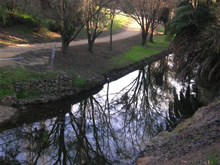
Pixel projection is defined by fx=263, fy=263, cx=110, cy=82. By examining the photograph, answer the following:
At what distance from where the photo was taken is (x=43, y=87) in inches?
679

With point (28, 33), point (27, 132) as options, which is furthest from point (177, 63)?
point (28, 33)

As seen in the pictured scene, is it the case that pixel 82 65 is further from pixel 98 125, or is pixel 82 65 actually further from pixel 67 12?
pixel 98 125

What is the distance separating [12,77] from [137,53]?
19.4 metres

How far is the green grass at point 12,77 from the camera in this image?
15387mm

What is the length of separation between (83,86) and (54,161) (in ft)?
31.0

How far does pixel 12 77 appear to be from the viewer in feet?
53.2

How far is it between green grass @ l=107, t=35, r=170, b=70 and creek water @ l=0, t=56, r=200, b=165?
4072 millimetres

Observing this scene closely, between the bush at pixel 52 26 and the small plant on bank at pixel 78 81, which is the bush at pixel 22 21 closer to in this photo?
the bush at pixel 52 26

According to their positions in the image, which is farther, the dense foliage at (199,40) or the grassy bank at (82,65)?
the dense foliage at (199,40)

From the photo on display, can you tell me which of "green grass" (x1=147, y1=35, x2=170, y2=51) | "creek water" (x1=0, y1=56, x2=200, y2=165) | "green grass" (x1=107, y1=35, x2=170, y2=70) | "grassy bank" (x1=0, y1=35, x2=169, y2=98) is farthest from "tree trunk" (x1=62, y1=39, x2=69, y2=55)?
"green grass" (x1=147, y1=35, x2=170, y2=51)

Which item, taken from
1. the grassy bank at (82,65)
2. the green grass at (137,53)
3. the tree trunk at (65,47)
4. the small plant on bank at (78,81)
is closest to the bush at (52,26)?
the grassy bank at (82,65)

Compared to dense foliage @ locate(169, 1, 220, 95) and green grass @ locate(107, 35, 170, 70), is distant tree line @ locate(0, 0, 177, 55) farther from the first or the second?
dense foliage @ locate(169, 1, 220, 95)

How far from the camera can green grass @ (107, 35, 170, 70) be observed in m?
26.8

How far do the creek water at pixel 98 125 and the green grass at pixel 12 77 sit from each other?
1.38 metres
